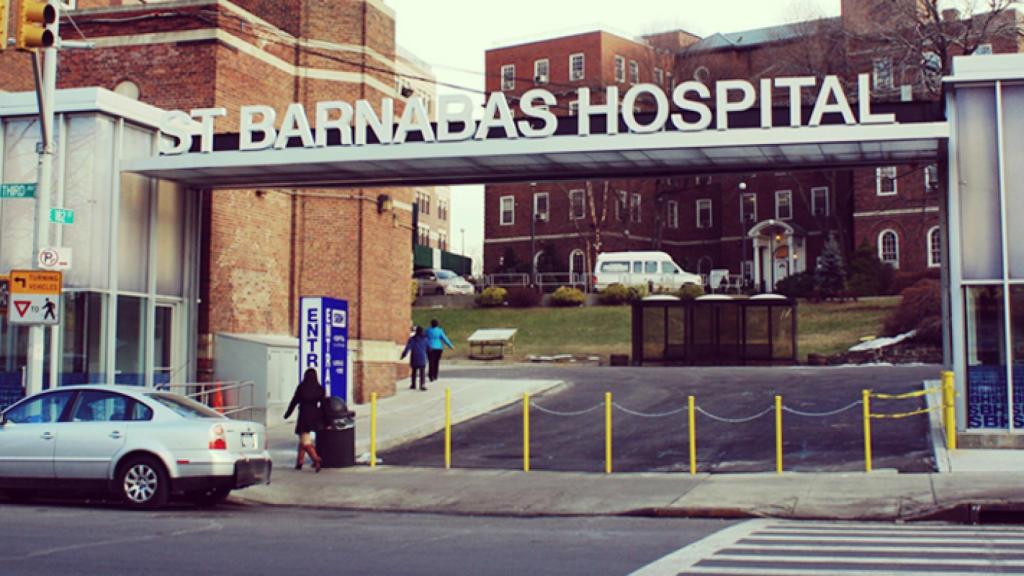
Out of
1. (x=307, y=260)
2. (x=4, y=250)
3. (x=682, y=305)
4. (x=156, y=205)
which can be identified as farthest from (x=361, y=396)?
(x=682, y=305)

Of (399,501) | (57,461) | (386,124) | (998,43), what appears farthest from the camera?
(998,43)

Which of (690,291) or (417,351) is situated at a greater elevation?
(690,291)

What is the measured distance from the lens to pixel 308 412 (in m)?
A: 18.1

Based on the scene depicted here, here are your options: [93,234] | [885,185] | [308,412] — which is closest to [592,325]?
[885,185]

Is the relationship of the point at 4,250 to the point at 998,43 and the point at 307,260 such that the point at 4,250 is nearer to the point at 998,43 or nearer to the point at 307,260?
the point at 307,260

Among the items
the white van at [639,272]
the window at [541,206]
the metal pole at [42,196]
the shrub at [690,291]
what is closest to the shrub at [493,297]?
the white van at [639,272]

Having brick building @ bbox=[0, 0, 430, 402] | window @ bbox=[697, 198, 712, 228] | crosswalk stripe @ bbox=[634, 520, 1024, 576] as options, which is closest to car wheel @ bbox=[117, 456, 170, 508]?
crosswalk stripe @ bbox=[634, 520, 1024, 576]

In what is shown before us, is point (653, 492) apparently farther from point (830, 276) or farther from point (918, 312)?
point (830, 276)

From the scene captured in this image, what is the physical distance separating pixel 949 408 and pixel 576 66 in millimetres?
55943

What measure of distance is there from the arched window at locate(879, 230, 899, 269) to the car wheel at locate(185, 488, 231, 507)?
50.0 m

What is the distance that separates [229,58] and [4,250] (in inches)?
269

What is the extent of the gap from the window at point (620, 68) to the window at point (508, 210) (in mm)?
10201

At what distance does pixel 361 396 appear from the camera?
26.5 meters

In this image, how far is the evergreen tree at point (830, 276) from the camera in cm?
4919
